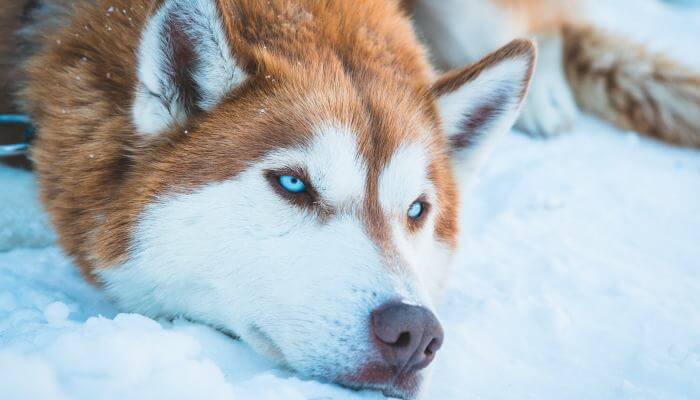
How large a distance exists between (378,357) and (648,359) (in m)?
1.17

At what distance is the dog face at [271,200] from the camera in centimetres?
185

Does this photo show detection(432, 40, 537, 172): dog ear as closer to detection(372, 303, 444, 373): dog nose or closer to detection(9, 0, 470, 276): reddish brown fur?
detection(9, 0, 470, 276): reddish brown fur

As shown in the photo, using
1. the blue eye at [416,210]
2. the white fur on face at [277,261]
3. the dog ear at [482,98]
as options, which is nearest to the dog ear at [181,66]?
the white fur on face at [277,261]

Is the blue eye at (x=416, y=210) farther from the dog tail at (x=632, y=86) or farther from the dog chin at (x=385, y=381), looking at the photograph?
the dog tail at (x=632, y=86)

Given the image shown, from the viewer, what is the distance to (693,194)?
3844 mm

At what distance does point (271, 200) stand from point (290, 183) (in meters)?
0.08

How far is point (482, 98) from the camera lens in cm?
260

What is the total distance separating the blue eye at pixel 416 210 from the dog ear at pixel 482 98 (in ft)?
1.33

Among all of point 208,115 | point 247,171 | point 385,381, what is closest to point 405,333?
point 385,381

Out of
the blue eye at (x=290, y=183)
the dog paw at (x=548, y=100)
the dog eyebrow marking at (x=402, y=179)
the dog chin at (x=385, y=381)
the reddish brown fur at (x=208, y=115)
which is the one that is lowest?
the dog paw at (x=548, y=100)

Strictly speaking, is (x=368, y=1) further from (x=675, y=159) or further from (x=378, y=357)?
(x=675, y=159)

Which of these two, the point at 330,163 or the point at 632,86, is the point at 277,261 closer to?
the point at 330,163

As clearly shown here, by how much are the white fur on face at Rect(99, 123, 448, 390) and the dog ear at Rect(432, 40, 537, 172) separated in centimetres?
51

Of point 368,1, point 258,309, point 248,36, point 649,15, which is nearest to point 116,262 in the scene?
point 258,309
